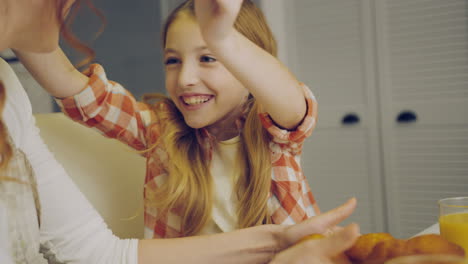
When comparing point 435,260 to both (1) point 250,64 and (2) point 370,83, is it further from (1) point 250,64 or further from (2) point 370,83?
(2) point 370,83

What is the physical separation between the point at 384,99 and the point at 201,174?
6.21ft

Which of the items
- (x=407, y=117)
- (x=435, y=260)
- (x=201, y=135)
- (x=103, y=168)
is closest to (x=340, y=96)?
(x=407, y=117)

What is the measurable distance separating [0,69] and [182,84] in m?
0.41

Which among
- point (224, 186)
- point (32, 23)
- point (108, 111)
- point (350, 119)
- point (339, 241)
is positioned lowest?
point (350, 119)

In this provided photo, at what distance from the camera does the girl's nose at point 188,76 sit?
1.17 m

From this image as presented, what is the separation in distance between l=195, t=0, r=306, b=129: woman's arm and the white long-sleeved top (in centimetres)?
39

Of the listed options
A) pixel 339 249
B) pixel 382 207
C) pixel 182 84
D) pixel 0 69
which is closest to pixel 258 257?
pixel 339 249

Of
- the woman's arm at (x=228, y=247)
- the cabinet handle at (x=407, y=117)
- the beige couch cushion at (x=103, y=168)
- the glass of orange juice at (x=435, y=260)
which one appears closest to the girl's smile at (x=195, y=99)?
the beige couch cushion at (x=103, y=168)

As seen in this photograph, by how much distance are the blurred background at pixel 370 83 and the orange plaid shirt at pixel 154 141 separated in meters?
1.30

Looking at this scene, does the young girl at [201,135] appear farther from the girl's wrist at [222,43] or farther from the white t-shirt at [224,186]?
the girl's wrist at [222,43]

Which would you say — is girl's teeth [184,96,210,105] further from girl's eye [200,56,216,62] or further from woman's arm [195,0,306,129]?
woman's arm [195,0,306,129]

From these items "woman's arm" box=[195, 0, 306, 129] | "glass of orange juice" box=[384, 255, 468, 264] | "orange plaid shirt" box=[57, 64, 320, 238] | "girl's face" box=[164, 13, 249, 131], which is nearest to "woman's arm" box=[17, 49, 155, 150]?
"orange plaid shirt" box=[57, 64, 320, 238]

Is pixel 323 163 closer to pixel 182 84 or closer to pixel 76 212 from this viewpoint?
pixel 182 84

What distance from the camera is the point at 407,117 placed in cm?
272
